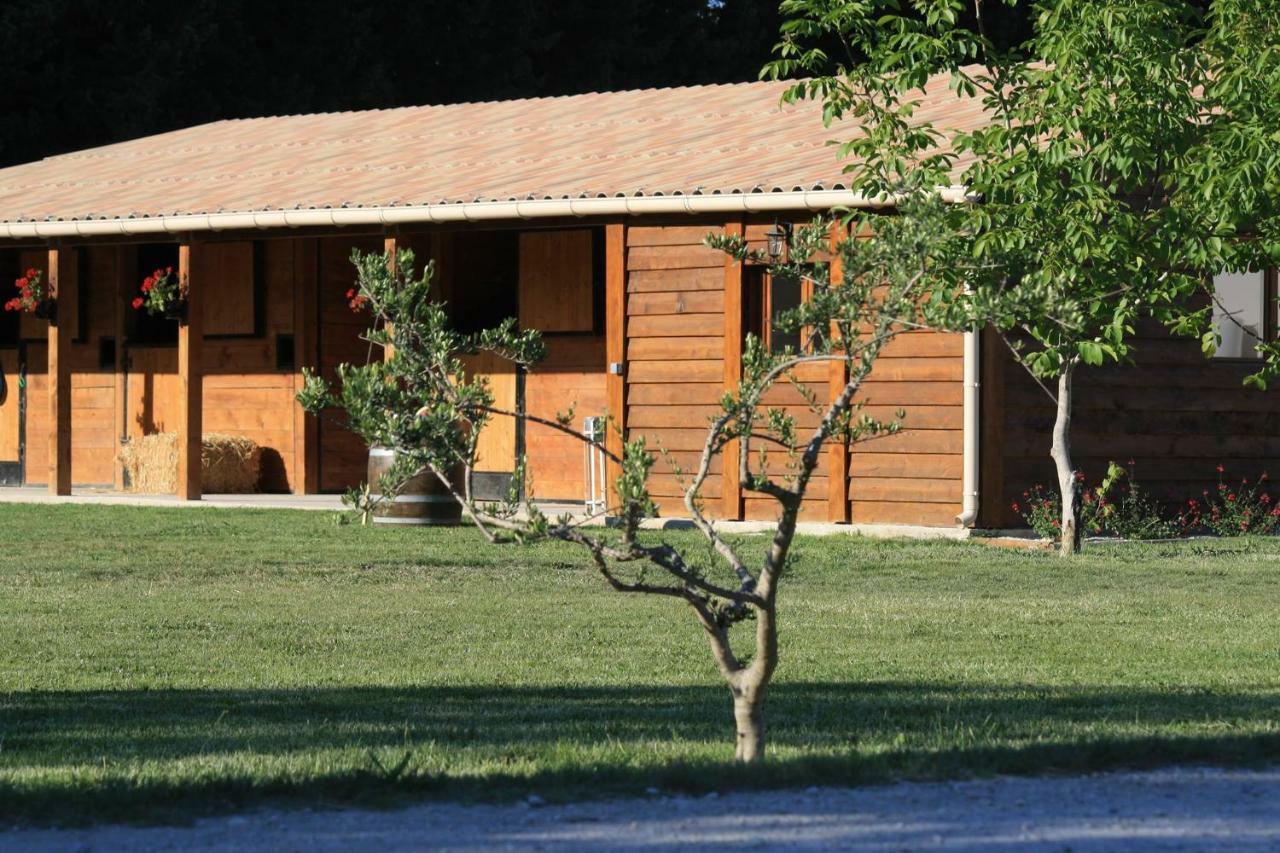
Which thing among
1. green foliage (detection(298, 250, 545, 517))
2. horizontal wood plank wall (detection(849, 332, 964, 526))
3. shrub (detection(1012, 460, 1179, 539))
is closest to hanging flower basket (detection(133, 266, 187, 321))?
horizontal wood plank wall (detection(849, 332, 964, 526))

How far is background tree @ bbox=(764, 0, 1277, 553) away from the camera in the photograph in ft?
44.8

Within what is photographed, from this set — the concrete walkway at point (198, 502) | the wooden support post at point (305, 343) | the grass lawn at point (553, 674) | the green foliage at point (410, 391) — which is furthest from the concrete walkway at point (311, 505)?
the green foliage at point (410, 391)

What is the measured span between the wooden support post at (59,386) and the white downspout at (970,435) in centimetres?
963

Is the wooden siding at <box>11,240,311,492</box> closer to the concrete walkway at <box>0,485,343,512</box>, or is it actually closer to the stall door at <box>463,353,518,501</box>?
the concrete walkway at <box>0,485,343,512</box>

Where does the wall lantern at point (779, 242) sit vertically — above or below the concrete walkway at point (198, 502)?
above

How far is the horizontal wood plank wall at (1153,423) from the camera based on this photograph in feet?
57.2

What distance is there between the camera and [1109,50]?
1387 cm

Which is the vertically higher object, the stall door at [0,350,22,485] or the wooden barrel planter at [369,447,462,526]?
the stall door at [0,350,22,485]

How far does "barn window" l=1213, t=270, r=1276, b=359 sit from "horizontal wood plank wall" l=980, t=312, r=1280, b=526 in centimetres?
35

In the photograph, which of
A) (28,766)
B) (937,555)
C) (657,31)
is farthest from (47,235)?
(657,31)

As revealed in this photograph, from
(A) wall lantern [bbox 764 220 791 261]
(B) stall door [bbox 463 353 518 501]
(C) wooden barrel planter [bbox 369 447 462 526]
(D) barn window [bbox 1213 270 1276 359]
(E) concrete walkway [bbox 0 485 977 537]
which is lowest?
(E) concrete walkway [bbox 0 485 977 537]

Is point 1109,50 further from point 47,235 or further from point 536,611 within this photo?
point 47,235

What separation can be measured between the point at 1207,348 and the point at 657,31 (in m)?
26.5

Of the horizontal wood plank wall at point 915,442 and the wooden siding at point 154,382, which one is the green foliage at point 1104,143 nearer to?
the horizontal wood plank wall at point 915,442
